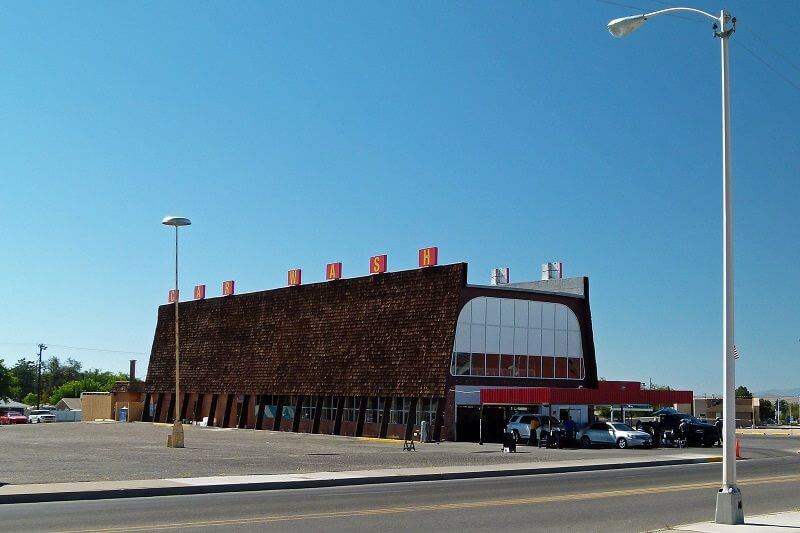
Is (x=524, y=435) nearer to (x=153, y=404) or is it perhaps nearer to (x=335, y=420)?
(x=335, y=420)

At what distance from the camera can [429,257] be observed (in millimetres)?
59594

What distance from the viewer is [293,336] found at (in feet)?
234

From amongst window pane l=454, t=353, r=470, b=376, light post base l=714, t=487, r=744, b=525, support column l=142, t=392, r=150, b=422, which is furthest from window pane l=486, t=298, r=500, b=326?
support column l=142, t=392, r=150, b=422

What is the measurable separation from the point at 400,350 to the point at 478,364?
17.7 ft

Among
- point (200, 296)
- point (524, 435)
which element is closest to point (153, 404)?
point (200, 296)

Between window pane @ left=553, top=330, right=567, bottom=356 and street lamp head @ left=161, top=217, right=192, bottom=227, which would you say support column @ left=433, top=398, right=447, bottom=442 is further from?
street lamp head @ left=161, top=217, right=192, bottom=227

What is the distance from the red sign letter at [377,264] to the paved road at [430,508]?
37391 mm

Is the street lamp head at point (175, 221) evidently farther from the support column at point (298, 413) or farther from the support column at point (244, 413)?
the support column at point (244, 413)

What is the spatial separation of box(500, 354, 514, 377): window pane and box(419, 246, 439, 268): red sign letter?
757 centimetres

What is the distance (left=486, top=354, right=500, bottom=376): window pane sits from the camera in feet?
191

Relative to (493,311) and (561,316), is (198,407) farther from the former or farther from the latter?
(561,316)

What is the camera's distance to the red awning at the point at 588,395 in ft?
165

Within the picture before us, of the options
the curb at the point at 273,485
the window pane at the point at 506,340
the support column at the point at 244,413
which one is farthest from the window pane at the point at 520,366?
the support column at the point at 244,413

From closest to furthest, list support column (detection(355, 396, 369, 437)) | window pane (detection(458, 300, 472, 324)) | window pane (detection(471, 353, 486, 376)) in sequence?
window pane (detection(458, 300, 472, 324)), window pane (detection(471, 353, 486, 376)), support column (detection(355, 396, 369, 437))
